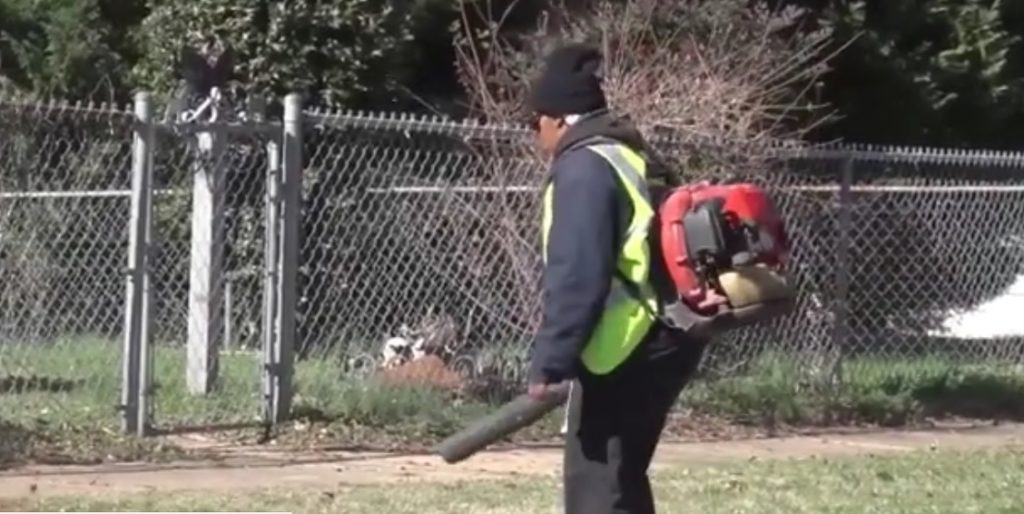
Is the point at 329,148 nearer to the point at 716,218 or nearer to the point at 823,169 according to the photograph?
the point at 823,169

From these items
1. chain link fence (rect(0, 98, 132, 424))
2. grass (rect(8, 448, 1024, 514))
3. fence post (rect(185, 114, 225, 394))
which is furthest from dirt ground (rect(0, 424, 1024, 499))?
chain link fence (rect(0, 98, 132, 424))

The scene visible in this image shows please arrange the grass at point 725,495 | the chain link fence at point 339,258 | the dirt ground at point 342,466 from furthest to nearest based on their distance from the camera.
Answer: the chain link fence at point 339,258
the dirt ground at point 342,466
the grass at point 725,495

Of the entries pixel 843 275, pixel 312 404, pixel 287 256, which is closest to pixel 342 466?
pixel 312 404

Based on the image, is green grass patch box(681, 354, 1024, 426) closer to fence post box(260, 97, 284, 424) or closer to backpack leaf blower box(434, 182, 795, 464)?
fence post box(260, 97, 284, 424)

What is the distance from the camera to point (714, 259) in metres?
5.80

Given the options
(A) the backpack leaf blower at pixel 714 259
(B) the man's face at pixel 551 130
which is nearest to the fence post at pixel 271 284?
(B) the man's face at pixel 551 130

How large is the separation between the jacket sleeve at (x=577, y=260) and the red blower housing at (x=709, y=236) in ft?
0.57

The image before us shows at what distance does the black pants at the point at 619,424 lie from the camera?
5891 millimetres

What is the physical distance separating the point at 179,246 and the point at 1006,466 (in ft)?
13.4

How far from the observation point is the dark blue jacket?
18.5 feet

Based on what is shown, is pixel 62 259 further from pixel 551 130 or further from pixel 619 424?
pixel 619 424

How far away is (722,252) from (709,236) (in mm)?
59

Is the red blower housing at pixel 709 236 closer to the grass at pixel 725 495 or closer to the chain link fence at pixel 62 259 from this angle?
the grass at pixel 725 495

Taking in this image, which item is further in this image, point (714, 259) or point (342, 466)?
point (342, 466)
